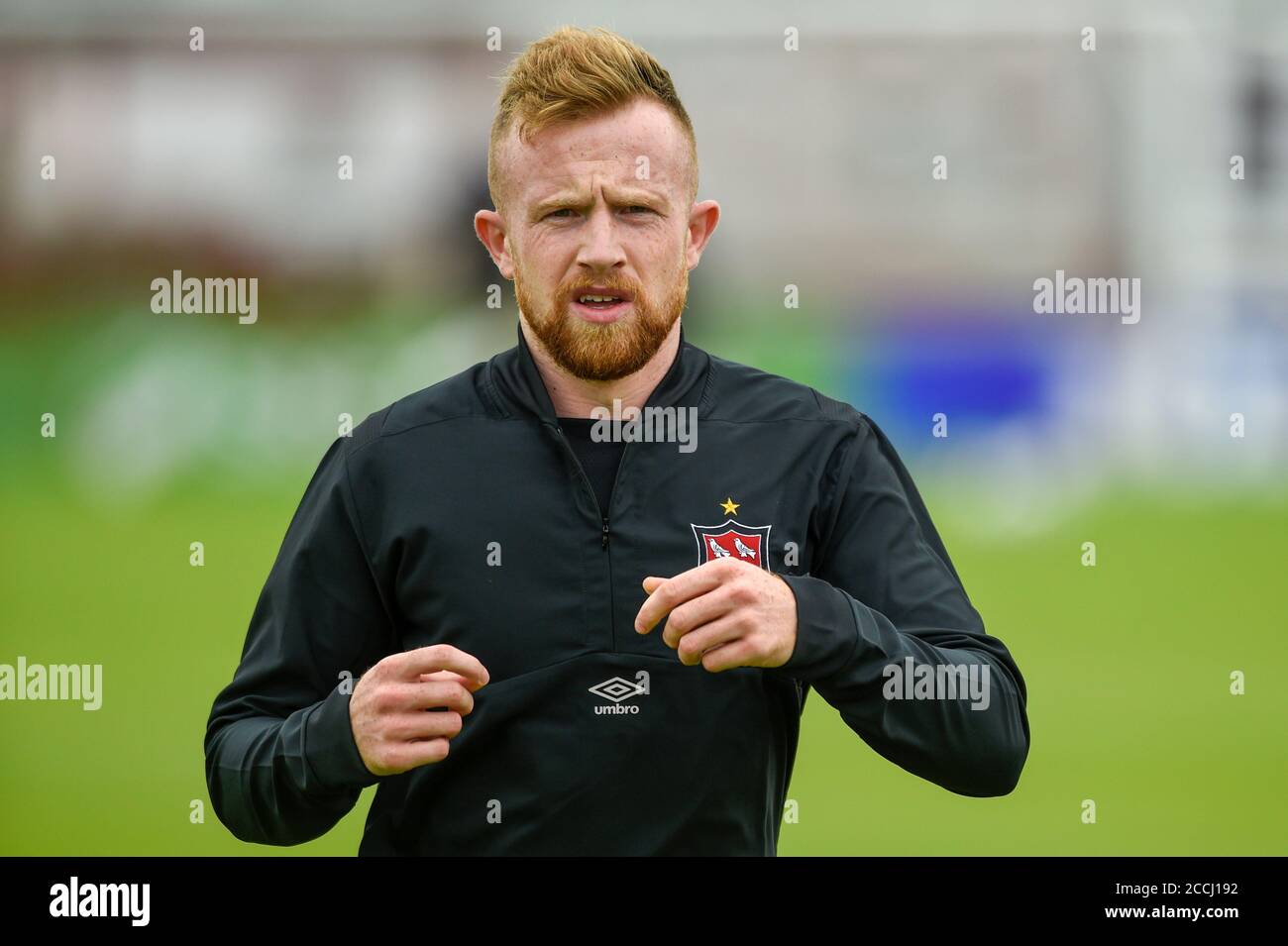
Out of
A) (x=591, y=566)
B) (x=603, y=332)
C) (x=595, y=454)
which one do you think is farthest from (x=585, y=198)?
(x=591, y=566)

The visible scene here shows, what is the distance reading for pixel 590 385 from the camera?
1799 millimetres

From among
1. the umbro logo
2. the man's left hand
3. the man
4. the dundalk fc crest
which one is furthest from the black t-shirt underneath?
the man's left hand

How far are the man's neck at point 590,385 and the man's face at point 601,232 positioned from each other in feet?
0.10

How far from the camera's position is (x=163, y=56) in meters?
5.68

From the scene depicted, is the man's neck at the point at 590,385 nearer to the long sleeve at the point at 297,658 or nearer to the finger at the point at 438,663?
the long sleeve at the point at 297,658

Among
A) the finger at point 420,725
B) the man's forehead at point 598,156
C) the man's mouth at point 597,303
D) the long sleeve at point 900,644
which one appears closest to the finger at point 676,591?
the long sleeve at point 900,644

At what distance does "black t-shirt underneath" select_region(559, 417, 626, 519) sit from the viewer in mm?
1755

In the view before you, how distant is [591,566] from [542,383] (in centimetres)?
26

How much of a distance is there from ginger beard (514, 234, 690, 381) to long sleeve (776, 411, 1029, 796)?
0.29 m

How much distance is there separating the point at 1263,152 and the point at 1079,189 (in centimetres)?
69

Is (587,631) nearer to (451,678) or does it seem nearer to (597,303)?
(451,678)

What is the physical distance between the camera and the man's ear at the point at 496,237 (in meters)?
1.83

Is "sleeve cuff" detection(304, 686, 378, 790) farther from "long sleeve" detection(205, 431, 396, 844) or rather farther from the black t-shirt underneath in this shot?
the black t-shirt underneath

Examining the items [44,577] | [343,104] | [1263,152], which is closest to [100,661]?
[44,577]
